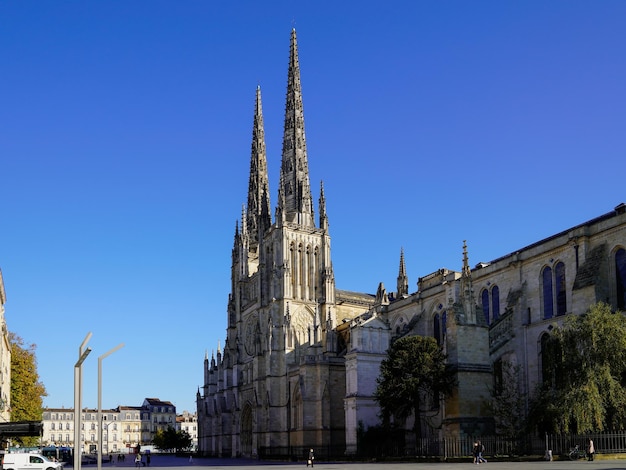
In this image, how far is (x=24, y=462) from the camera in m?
33.2

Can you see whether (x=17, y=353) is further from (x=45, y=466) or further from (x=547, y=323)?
(x=547, y=323)

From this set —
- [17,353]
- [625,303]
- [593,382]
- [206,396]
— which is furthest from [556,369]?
[206,396]

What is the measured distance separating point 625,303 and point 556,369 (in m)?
6.06

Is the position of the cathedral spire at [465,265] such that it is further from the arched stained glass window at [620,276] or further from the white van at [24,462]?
the white van at [24,462]

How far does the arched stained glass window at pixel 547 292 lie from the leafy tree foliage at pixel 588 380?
8.47m

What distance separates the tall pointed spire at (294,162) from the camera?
75500 mm

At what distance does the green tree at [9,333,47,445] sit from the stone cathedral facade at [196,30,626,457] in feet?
62.7

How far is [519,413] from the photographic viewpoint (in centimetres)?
3653

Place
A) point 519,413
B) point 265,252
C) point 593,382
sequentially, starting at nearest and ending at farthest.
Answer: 1. point 593,382
2. point 519,413
3. point 265,252

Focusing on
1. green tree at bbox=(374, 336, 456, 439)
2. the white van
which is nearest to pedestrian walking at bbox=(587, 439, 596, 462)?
green tree at bbox=(374, 336, 456, 439)

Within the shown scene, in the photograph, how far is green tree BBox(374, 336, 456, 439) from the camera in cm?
4034

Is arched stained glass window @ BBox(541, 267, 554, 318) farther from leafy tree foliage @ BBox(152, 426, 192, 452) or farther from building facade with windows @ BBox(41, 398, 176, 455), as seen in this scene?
building facade with windows @ BBox(41, 398, 176, 455)

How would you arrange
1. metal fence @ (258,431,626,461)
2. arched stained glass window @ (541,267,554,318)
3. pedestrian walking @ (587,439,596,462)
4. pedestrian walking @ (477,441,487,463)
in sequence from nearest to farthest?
1. pedestrian walking @ (587,439,596,462)
2. metal fence @ (258,431,626,461)
3. pedestrian walking @ (477,441,487,463)
4. arched stained glass window @ (541,267,554,318)

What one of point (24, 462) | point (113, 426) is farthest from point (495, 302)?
point (113, 426)
